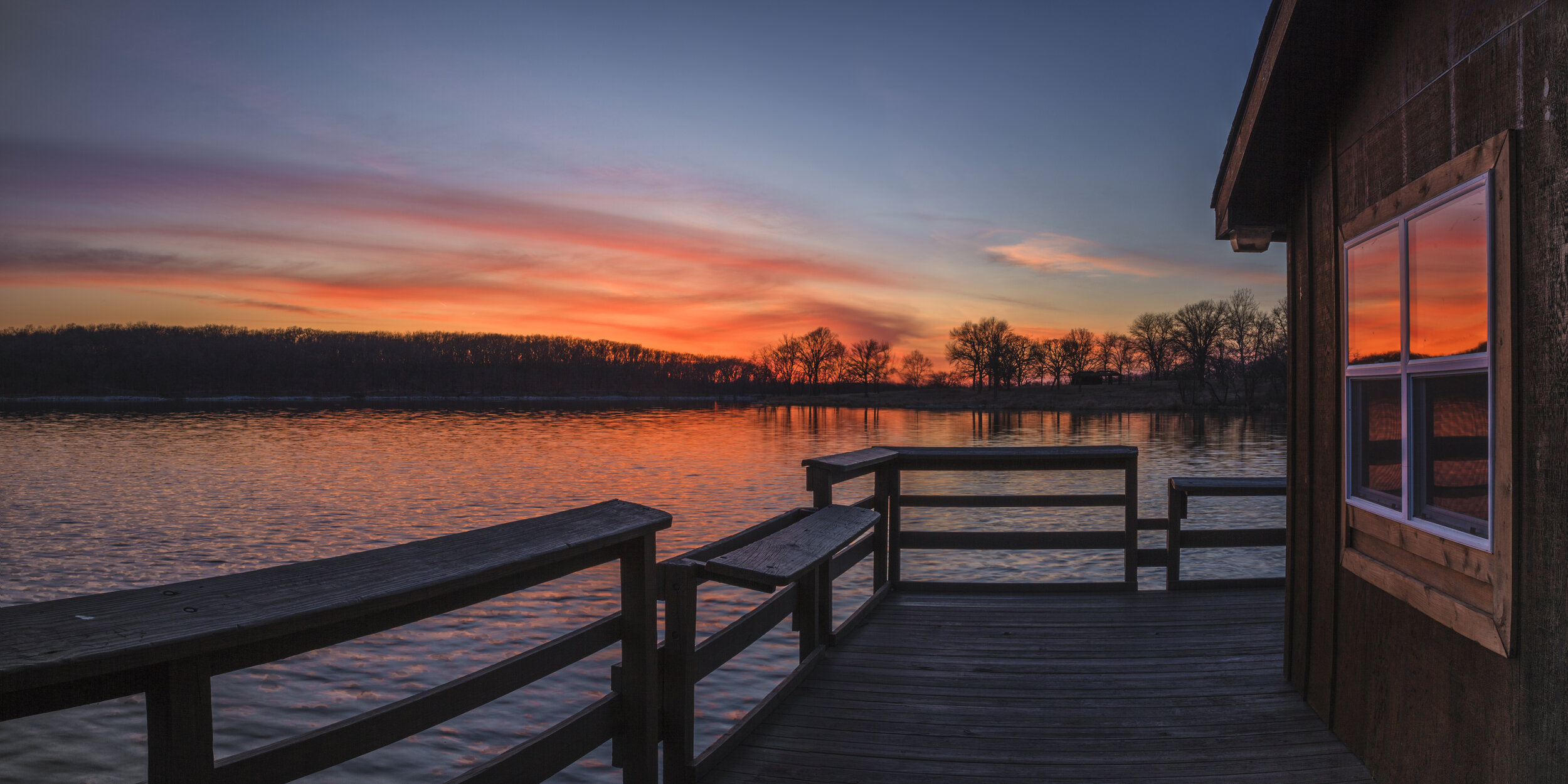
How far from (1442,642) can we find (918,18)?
14.2 metres

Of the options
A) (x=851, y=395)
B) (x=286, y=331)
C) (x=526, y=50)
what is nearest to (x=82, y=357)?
(x=286, y=331)

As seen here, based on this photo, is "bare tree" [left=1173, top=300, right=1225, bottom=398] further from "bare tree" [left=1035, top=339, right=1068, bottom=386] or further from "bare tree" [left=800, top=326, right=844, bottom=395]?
"bare tree" [left=800, top=326, right=844, bottom=395]

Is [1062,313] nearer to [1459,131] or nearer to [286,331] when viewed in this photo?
[1459,131]

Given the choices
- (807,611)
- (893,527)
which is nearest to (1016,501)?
(893,527)

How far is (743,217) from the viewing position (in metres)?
37.2

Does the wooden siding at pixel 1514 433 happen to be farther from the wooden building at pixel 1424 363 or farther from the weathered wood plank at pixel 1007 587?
the weathered wood plank at pixel 1007 587

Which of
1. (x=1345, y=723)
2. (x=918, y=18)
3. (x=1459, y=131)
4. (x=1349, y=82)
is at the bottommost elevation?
(x=1345, y=723)

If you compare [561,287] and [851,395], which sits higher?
[561,287]

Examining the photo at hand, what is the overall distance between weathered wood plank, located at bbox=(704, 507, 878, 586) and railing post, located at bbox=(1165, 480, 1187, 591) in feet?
9.71

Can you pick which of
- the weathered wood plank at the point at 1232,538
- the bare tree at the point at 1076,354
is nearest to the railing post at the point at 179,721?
the weathered wood plank at the point at 1232,538

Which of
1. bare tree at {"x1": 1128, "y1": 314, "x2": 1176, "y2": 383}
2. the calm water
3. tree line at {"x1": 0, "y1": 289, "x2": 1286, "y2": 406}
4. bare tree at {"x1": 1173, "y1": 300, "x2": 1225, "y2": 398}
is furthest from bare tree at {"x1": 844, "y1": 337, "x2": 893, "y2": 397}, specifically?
the calm water

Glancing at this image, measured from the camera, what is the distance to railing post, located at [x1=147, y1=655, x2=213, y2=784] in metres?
1.21

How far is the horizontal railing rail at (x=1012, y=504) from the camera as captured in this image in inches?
224

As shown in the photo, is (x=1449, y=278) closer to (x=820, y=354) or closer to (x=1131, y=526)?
(x=1131, y=526)
